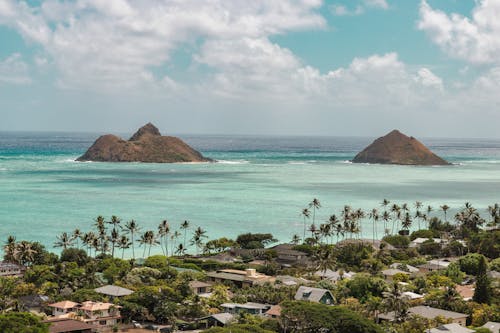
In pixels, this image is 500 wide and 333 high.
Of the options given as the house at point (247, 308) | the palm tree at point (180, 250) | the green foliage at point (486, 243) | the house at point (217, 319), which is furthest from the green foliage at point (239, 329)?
the green foliage at point (486, 243)

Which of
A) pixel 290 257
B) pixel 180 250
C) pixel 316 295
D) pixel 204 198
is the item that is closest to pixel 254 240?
pixel 290 257

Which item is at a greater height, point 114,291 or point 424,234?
point 114,291

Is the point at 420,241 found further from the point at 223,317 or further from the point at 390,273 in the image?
the point at 223,317

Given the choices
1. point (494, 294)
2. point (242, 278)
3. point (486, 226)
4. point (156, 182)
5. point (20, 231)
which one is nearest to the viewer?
point (494, 294)

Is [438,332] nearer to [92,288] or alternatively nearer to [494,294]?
[494,294]

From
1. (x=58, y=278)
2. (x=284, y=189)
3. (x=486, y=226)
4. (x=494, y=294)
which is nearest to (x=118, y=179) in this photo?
(x=284, y=189)

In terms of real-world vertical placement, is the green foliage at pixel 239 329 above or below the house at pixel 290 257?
above

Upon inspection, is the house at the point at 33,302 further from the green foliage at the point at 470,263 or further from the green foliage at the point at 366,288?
the green foliage at the point at 470,263
